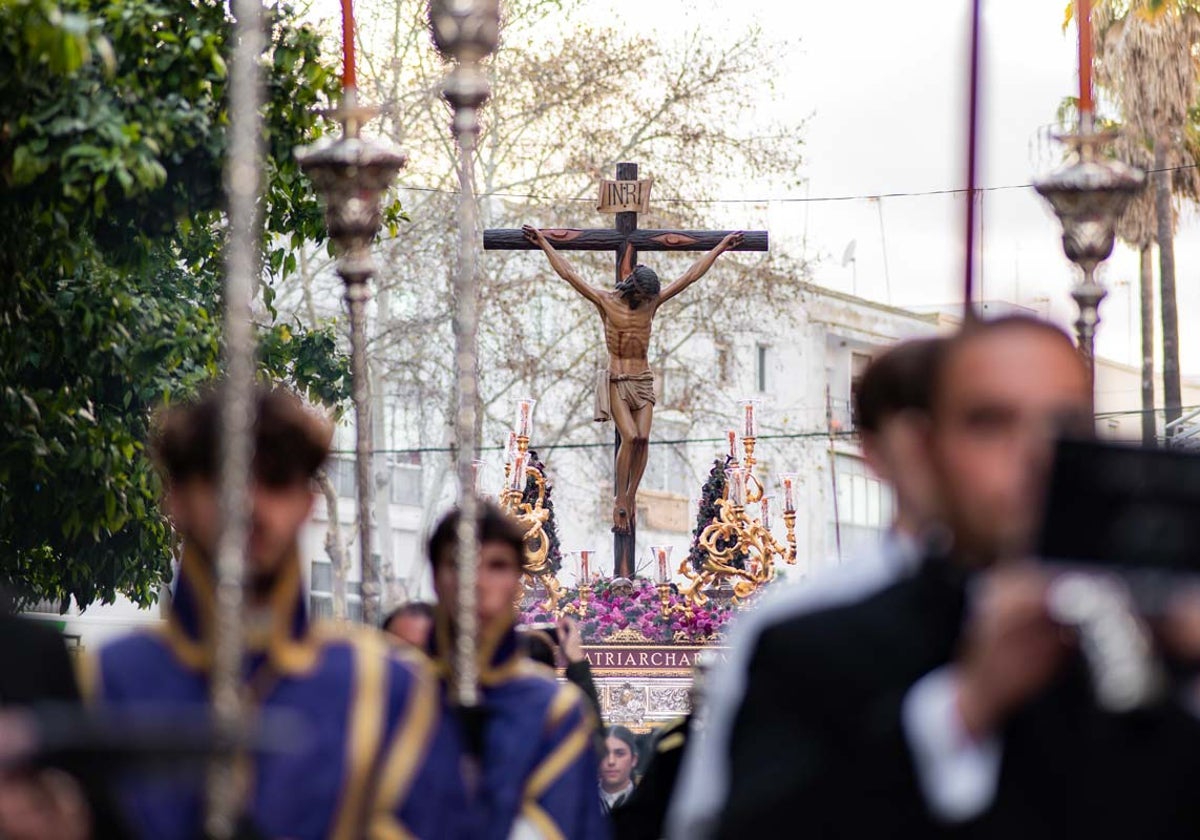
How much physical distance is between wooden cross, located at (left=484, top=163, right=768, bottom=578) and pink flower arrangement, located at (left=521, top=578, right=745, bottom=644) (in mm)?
648

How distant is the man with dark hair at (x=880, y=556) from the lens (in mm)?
3160

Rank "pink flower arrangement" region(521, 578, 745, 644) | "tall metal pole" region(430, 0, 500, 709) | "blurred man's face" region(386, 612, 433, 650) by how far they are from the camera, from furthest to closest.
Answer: "pink flower arrangement" region(521, 578, 745, 644) < "blurred man's face" region(386, 612, 433, 650) < "tall metal pole" region(430, 0, 500, 709)

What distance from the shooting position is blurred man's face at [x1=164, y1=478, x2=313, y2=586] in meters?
3.78

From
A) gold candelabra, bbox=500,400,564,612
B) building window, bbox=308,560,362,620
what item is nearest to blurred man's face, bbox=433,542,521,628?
gold candelabra, bbox=500,400,564,612

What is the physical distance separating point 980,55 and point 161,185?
5.66m

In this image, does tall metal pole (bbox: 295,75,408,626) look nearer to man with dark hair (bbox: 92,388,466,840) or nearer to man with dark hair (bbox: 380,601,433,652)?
man with dark hair (bbox: 380,601,433,652)

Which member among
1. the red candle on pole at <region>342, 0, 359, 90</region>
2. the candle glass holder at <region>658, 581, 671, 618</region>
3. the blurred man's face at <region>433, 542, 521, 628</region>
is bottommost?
the candle glass holder at <region>658, 581, 671, 618</region>

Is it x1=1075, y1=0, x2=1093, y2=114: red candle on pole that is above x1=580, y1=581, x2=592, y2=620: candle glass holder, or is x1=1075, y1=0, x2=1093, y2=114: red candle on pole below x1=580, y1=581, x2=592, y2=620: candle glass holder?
above

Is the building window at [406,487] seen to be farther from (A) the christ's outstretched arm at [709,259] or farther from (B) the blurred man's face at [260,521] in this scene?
(B) the blurred man's face at [260,521]

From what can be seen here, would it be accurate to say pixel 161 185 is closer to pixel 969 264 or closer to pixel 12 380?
pixel 12 380

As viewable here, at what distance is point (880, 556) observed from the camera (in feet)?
11.3

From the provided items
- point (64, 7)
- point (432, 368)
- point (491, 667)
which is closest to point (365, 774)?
point (491, 667)

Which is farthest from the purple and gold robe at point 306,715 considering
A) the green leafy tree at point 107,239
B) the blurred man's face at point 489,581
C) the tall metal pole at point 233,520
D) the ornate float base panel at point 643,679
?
the ornate float base panel at point 643,679

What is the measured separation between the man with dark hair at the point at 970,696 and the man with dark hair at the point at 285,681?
2.70 feet
